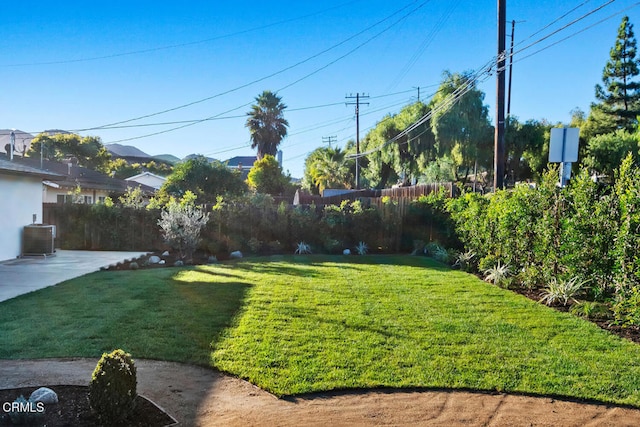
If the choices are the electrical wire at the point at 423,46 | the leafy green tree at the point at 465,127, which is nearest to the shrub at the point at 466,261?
the electrical wire at the point at 423,46

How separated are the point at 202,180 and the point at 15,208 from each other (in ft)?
48.0

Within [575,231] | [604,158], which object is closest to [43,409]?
[575,231]

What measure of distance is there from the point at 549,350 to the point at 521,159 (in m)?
29.7

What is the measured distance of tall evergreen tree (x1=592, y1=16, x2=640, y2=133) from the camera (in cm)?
3133

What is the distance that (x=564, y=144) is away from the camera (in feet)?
28.7

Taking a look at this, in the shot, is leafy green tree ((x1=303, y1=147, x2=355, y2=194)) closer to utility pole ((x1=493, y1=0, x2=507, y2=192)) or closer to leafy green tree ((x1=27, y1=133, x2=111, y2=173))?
leafy green tree ((x1=27, y1=133, x2=111, y2=173))

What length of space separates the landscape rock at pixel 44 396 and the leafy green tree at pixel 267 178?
31587 millimetres

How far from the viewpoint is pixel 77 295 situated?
786cm

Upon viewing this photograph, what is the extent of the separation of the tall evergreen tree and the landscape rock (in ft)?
117

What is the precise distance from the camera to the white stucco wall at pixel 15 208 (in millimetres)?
11867

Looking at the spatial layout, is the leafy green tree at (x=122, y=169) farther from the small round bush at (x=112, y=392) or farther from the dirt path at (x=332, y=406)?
the small round bush at (x=112, y=392)

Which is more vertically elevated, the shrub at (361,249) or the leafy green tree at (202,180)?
the leafy green tree at (202,180)

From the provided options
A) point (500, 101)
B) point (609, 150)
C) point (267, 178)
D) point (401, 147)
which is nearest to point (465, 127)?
point (401, 147)

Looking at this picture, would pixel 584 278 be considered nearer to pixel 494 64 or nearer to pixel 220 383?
pixel 220 383
